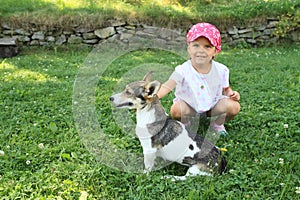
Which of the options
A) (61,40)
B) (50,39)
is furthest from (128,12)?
(50,39)

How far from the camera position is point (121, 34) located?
10305mm

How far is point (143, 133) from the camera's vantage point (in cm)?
315

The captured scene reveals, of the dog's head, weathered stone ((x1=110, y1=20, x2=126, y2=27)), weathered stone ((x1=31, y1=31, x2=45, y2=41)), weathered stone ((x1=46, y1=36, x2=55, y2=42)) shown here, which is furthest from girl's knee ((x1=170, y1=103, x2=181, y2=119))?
Answer: weathered stone ((x1=31, y1=31, x2=45, y2=41))

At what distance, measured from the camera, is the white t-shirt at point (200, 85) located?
3.93m

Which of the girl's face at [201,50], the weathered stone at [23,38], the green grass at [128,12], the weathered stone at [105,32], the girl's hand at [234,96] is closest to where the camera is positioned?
the girl's face at [201,50]

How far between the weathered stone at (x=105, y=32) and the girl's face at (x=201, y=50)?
270 inches

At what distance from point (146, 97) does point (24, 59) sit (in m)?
6.34

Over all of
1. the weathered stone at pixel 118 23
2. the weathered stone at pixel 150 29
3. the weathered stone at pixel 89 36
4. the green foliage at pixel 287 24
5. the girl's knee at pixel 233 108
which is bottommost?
the weathered stone at pixel 89 36

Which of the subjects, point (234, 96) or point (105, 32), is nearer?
point (234, 96)

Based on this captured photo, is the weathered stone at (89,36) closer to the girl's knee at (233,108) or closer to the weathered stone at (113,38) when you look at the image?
the weathered stone at (113,38)

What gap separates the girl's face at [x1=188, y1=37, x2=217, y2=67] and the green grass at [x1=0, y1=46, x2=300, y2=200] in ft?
3.20

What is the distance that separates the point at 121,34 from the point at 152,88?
7.70m

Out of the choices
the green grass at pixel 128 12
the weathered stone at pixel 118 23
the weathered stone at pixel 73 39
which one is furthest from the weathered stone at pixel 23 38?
the weathered stone at pixel 118 23

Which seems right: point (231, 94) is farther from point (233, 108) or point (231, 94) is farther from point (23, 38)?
point (23, 38)
